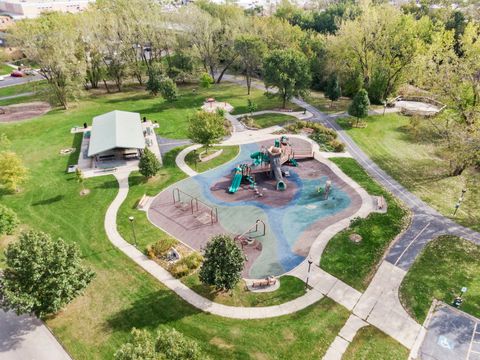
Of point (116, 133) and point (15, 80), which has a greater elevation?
point (15, 80)

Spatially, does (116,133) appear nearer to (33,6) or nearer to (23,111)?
(23,111)

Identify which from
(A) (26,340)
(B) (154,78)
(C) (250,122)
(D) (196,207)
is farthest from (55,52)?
(A) (26,340)

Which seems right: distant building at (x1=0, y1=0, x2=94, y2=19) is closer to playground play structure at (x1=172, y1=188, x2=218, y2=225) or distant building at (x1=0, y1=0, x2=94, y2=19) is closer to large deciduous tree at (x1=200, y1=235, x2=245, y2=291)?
playground play structure at (x1=172, y1=188, x2=218, y2=225)

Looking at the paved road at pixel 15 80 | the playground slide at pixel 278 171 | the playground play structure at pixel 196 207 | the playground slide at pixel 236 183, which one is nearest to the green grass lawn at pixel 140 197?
the playground play structure at pixel 196 207

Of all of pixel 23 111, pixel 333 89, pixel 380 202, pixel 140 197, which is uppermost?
pixel 333 89

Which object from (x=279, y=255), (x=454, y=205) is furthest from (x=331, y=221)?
(x=454, y=205)

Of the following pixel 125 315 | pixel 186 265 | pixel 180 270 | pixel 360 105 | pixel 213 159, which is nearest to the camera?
pixel 125 315

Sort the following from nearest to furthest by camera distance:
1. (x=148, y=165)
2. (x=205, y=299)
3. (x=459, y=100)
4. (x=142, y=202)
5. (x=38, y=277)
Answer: (x=38, y=277) → (x=205, y=299) → (x=142, y=202) → (x=459, y=100) → (x=148, y=165)
